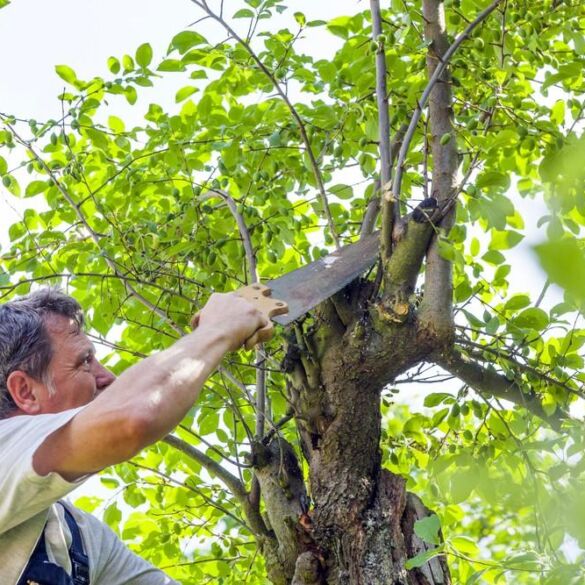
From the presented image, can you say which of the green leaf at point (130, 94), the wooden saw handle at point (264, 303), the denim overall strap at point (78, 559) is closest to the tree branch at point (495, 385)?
the wooden saw handle at point (264, 303)

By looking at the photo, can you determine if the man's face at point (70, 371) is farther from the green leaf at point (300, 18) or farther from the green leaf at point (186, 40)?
the green leaf at point (300, 18)

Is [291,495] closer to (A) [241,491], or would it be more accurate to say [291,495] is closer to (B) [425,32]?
(A) [241,491]

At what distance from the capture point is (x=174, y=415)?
1.88 meters

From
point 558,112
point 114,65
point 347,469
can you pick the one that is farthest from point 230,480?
point 558,112

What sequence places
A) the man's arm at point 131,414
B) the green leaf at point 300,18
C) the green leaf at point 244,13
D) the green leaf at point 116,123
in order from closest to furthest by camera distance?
the man's arm at point 131,414, the green leaf at point 244,13, the green leaf at point 300,18, the green leaf at point 116,123

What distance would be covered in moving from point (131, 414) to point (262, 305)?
72 cm

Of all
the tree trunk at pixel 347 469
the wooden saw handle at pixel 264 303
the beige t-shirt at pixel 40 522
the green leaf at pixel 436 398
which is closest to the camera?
the beige t-shirt at pixel 40 522

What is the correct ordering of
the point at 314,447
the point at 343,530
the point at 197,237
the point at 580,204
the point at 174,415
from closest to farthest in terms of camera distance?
the point at 174,415 < the point at 580,204 < the point at 343,530 < the point at 314,447 < the point at 197,237

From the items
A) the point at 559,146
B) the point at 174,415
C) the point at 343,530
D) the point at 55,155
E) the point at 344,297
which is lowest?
the point at 174,415

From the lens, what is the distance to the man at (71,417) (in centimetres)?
184

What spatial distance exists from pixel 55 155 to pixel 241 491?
188cm

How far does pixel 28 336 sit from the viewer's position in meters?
2.58

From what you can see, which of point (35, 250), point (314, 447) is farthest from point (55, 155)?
point (314, 447)

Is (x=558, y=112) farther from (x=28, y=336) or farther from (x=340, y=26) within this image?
(x=28, y=336)
